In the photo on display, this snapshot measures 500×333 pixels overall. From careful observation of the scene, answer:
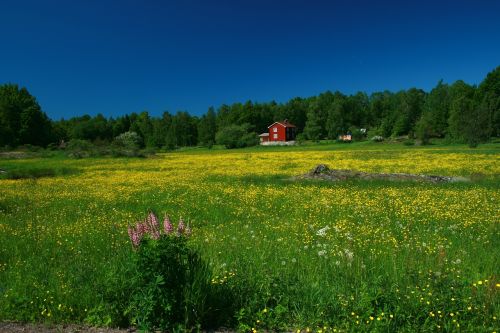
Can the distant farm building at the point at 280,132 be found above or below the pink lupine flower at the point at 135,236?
above

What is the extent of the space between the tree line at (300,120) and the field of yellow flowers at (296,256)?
5587cm

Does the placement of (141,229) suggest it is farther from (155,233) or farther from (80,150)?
(80,150)

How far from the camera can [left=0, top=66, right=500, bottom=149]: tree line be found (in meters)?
87.9

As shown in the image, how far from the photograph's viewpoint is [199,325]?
491 centimetres

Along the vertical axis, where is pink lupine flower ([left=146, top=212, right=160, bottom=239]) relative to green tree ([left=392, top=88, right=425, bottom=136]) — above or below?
below

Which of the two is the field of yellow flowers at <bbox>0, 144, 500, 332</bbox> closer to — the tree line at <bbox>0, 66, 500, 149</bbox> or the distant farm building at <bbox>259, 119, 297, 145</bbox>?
the tree line at <bbox>0, 66, 500, 149</bbox>

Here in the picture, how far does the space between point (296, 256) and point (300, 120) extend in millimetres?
153941

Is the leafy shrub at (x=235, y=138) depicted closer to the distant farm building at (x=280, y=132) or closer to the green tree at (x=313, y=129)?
the green tree at (x=313, y=129)

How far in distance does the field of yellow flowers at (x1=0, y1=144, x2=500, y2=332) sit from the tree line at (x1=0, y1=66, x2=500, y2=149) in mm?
55875

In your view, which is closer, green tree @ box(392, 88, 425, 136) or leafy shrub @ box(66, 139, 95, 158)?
leafy shrub @ box(66, 139, 95, 158)

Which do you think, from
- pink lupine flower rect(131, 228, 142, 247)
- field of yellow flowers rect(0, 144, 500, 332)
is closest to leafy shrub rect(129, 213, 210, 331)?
pink lupine flower rect(131, 228, 142, 247)

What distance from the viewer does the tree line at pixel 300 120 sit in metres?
87.9

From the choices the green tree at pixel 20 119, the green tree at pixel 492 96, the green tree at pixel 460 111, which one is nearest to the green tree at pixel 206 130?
the green tree at pixel 20 119

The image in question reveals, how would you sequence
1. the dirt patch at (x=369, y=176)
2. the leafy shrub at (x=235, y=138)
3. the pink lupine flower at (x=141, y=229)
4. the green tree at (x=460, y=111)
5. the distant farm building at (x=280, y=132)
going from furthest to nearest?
the distant farm building at (x=280, y=132) → the leafy shrub at (x=235, y=138) → the green tree at (x=460, y=111) → the dirt patch at (x=369, y=176) → the pink lupine flower at (x=141, y=229)
